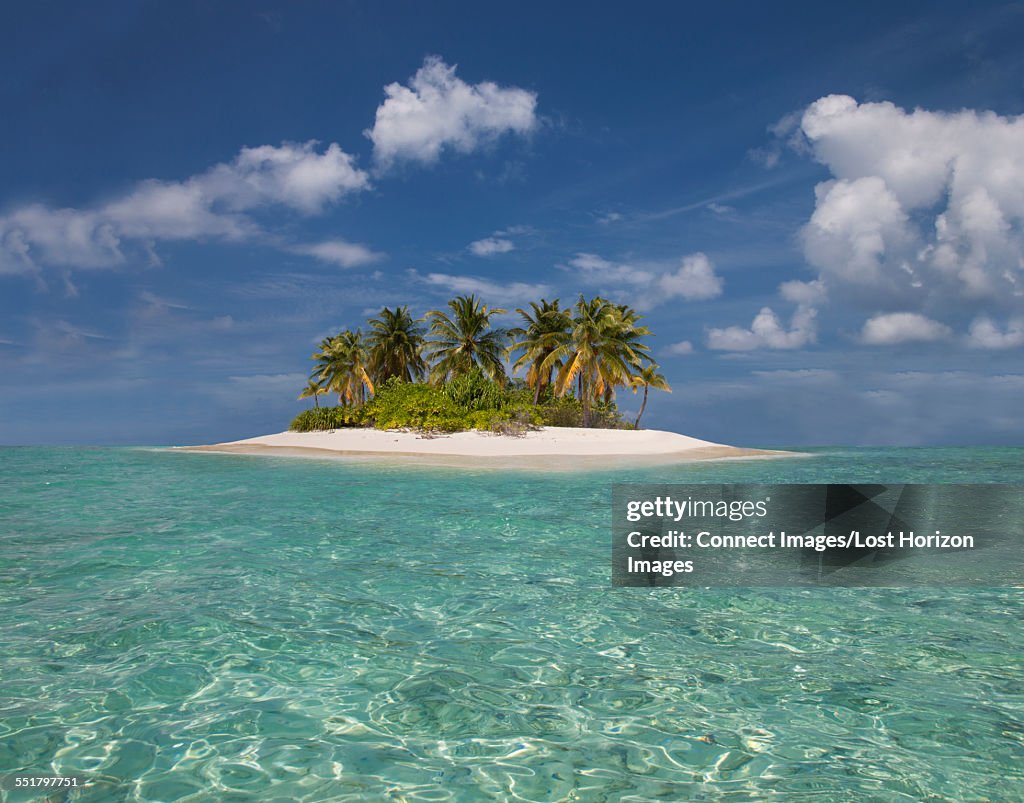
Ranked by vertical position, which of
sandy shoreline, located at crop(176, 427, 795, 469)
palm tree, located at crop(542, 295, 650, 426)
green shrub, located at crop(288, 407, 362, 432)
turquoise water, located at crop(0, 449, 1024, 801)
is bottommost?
turquoise water, located at crop(0, 449, 1024, 801)

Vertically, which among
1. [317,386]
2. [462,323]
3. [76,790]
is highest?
[462,323]

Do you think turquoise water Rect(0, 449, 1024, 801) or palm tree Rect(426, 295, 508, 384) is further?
palm tree Rect(426, 295, 508, 384)

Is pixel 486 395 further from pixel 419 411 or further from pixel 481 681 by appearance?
pixel 481 681

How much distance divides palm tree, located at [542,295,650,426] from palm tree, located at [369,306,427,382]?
12.9m

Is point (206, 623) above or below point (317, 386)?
below

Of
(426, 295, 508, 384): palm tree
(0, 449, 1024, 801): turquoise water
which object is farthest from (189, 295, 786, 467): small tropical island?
(0, 449, 1024, 801): turquoise water

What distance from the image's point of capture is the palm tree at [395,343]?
52.7 metres

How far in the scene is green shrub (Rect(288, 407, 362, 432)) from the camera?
45812mm

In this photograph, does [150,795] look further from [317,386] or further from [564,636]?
[317,386]

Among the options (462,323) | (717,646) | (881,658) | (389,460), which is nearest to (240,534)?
(717,646)

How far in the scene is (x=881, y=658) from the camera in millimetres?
5203

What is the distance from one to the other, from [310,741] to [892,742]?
355cm

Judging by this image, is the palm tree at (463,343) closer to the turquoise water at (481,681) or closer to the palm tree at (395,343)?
the palm tree at (395,343)

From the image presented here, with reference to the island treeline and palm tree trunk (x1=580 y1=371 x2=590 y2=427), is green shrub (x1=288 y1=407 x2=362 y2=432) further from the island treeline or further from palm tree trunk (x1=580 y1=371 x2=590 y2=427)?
palm tree trunk (x1=580 y1=371 x2=590 y2=427)
